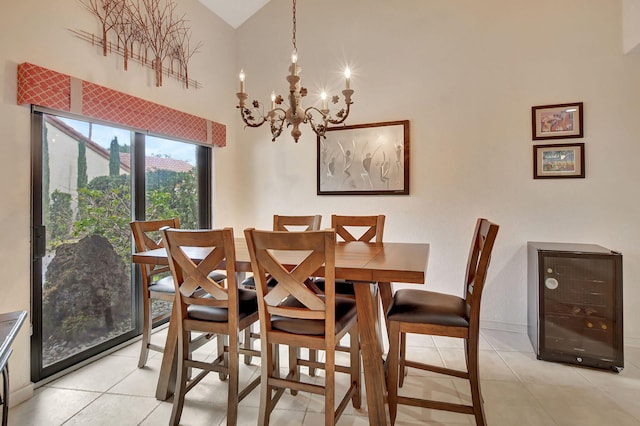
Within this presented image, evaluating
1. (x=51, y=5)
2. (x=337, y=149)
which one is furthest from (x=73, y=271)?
(x=337, y=149)

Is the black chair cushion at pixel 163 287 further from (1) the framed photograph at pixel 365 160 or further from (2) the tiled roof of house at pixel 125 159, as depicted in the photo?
(1) the framed photograph at pixel 365 160

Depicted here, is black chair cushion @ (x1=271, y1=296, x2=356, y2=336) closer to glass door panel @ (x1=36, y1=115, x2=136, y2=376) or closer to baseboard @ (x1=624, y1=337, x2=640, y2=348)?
glass door panel @ (x1=36, y1=115, x2=136, y2=376)

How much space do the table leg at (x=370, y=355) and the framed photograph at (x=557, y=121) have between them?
236 cm

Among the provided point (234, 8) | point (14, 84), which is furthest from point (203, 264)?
point (234, 8)

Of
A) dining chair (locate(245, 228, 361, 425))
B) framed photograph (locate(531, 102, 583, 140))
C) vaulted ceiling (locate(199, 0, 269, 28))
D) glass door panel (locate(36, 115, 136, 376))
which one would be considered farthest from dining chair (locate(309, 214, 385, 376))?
vaulted ceiling (locate(199, 0, 269, 28))

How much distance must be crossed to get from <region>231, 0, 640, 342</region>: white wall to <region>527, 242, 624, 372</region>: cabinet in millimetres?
506

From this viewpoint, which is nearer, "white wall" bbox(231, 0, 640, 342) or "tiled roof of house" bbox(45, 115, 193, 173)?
"tiled roof of house" bbox(45, 115, 193, 173)

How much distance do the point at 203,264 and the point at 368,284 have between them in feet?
2.75

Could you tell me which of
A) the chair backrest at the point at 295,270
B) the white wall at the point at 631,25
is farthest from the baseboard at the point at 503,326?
the white wall at the point at 631,25

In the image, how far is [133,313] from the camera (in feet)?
9.37

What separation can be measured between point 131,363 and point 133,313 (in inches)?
21.0

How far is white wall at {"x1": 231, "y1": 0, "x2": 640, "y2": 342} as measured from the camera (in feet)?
8.82

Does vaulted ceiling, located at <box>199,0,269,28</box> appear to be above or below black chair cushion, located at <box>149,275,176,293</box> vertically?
above

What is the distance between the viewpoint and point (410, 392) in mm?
2035
